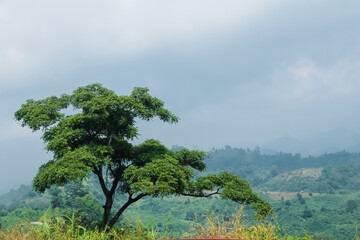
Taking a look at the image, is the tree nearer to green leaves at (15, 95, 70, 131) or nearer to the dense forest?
green leaves at (15, 95, 70, 131)

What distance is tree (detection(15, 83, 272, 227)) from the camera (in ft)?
50.8

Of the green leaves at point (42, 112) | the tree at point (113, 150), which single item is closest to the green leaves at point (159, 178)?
the tree at point (113, 150)

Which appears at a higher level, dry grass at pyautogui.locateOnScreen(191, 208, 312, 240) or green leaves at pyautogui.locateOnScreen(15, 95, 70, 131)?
green leaves at pyautogui.locateOnScreen(15, 95, 70, 131)

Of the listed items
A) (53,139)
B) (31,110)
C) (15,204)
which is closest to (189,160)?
(53,139)

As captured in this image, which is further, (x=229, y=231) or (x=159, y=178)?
(x=159, y=178)

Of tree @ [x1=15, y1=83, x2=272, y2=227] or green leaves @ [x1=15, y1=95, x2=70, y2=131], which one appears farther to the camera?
green leaves @ [x1=15, y1=95, x2=70, y2=131]

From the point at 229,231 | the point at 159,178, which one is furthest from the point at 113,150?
the point at 229,231

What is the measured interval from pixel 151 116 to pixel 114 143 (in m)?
2.87

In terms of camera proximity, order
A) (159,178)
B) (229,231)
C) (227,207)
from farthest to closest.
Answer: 1. (227,207)
2. (159,178)
3. (229,231)

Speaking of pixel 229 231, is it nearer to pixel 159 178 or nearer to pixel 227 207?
pixel 159 178

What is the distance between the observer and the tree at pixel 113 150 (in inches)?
609

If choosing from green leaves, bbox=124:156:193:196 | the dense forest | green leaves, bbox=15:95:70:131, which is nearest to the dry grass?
green leaves, bbox=124:156:193:196

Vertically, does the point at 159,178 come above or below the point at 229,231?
above

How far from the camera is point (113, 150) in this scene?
56.1ft
